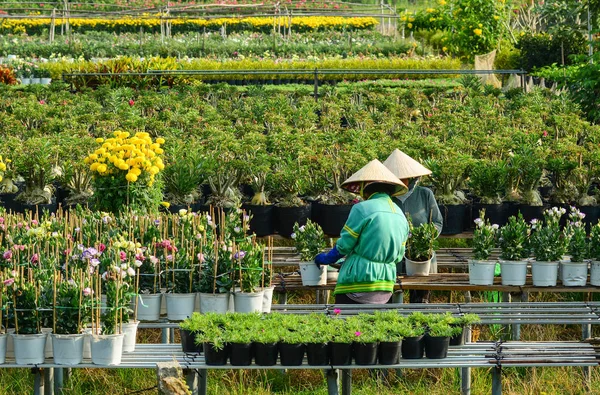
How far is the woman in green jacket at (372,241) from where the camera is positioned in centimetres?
627

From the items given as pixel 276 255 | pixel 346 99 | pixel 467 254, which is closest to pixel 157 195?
pixel 276 255

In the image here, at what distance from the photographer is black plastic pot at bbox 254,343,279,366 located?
5.24 meters

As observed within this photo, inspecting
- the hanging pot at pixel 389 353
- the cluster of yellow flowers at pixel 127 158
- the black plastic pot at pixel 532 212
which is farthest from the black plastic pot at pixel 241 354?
the black plastic pot at pixel 532 212

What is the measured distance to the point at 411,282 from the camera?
7.10 meters

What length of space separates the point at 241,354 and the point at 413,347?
82 centimetres

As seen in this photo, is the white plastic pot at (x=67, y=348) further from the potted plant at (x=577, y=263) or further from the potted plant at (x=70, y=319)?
the potted plant at (x=577, y=263)

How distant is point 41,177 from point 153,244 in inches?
147

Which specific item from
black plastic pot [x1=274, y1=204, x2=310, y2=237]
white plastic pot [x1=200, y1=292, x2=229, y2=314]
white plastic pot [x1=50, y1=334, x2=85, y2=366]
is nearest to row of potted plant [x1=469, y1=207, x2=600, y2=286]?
white plastic pot [x1=200, y1=292, x2=229, y2=314]

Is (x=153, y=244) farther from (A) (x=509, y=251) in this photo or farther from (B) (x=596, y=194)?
(B) (x=596, y=194)

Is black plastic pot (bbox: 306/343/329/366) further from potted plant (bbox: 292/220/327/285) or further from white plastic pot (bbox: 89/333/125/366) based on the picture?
potted plant (bbox: 292/220/327/285)

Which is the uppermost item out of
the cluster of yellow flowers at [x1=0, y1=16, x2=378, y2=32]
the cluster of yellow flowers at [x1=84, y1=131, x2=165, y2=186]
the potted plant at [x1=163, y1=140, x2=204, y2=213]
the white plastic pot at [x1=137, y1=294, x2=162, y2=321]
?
the cluster of yellow flowers at [x1=0, y1=16, x2=378, y2=32]

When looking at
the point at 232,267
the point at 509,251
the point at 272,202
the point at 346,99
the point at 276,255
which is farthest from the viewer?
the point at 346,99

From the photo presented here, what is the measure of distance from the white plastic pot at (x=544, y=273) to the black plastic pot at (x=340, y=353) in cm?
209

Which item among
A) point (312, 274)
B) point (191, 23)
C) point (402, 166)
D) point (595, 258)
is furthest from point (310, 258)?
point (191, 23)
